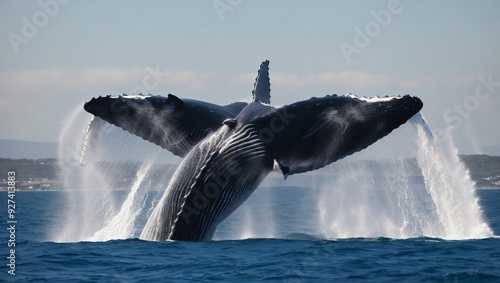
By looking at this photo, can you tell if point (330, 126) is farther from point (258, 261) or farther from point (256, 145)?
point (258, 261)

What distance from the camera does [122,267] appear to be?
11875mm

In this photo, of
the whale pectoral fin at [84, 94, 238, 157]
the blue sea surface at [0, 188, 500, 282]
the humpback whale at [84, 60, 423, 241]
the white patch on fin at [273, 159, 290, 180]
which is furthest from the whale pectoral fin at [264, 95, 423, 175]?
the blue sea surface at [0, 188, 500, 282]

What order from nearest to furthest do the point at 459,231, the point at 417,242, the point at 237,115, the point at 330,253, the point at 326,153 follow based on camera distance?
the point at 326,153 → the point at 237,115 → the point at 330,253 → the point at 417,242 → the point at 459,231

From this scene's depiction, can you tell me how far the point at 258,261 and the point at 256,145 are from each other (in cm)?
191

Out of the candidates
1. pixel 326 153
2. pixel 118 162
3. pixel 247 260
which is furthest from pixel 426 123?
pixel 118 162

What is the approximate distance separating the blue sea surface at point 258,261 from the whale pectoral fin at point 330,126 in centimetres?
159

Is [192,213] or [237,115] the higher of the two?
[237,115]

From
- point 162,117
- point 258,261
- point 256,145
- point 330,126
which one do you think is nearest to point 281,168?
point 256,145

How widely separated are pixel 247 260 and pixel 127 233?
12.3 feet

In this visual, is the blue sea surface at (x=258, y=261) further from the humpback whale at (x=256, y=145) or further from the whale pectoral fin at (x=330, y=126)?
the whale pectoral fin at (x=330, y=126)

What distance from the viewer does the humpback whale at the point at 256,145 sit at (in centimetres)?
1152

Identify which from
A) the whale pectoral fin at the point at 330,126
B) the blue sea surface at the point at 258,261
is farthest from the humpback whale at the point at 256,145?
the blue sea surface at the point at 258,261

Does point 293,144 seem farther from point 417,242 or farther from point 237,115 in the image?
point 417,242

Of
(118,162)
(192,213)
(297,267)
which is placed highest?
(118,162)
